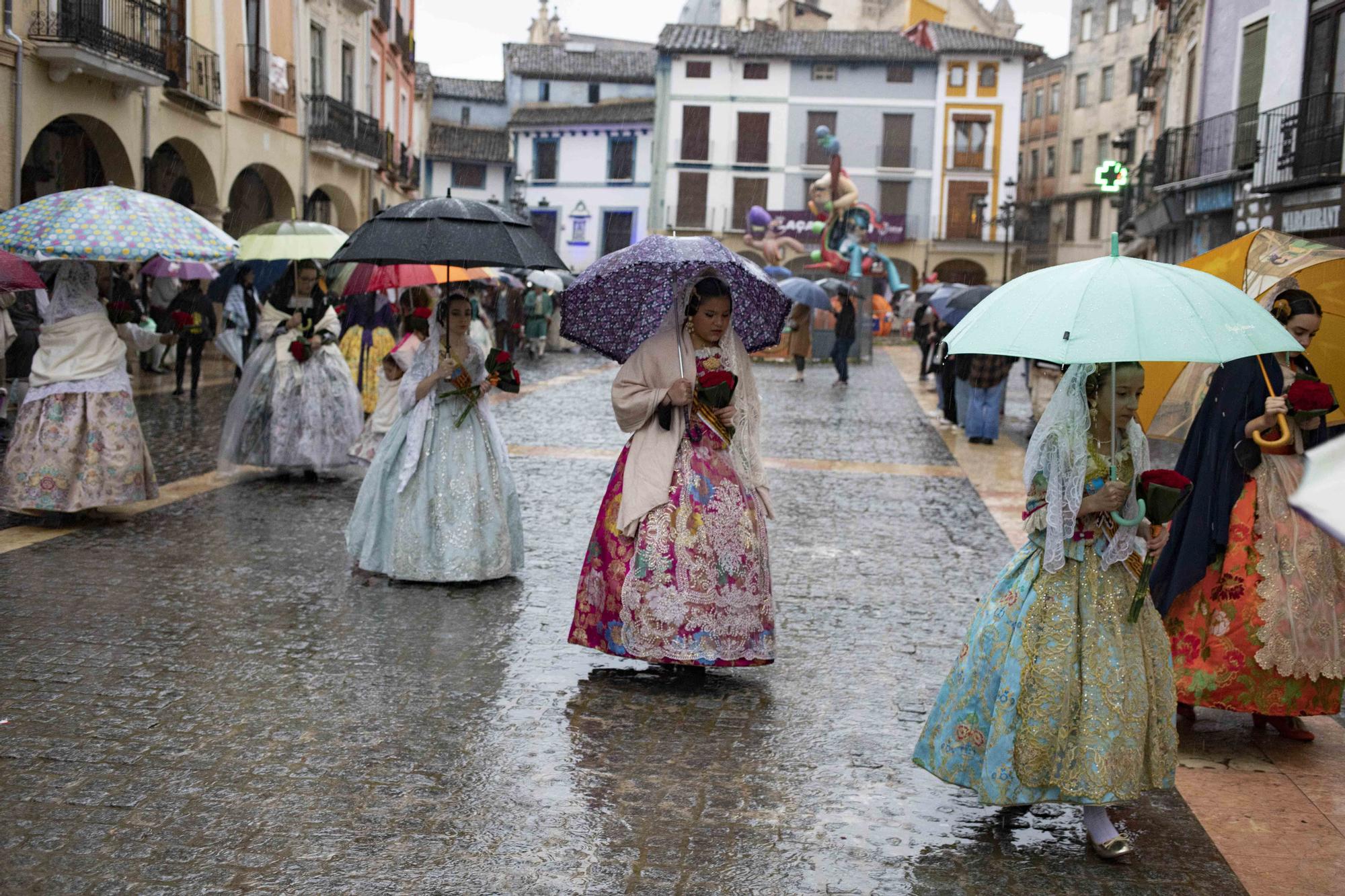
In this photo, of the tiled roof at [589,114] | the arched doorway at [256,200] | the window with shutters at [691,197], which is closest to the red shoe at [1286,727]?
the arched doorway at [256,200]

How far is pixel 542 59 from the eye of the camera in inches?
2247

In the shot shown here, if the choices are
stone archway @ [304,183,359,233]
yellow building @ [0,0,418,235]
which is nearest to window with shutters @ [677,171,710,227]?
yellow building @ [0,0,418,235]

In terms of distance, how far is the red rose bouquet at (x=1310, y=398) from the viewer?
488cm

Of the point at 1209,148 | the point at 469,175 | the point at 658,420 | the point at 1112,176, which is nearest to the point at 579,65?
the point at 469,175

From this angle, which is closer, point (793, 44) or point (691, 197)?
point (793, 44)

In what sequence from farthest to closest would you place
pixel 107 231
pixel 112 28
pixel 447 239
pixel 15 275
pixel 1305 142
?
pixel 1305 142 → pixel 112 28 → pixel 107 231 → pixel 15 275 → pixel 447 239

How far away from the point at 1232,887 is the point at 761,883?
1.33 meters

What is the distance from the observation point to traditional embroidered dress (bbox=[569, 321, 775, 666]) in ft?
18.1

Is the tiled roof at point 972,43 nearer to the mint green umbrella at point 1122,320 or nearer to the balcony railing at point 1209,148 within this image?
the balcony railing at point 1209,148

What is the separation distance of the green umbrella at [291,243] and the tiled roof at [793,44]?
139 feet

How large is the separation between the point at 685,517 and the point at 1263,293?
2434 mm

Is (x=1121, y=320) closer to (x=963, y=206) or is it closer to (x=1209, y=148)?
(x=1209, y=148)

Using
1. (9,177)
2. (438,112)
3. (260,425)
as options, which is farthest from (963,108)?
(260,425)

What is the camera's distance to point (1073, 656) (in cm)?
402
